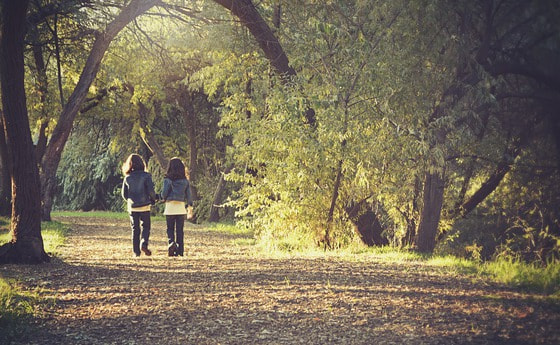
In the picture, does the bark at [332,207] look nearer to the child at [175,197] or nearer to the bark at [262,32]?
the bark at [262,32]

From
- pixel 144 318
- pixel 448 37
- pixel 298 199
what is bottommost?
pixel 144 318

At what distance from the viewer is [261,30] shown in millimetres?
13555

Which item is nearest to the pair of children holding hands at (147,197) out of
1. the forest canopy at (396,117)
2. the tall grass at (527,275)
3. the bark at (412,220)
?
the forest canopy at (396,117)

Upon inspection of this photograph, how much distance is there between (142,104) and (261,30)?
547 inches

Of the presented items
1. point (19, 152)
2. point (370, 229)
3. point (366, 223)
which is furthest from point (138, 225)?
point (370, 229)

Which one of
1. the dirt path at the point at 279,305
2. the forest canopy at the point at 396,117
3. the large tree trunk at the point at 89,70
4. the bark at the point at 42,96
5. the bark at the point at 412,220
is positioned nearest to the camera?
the dirt path at the point at 279,305

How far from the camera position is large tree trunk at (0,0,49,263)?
1000 centimetres

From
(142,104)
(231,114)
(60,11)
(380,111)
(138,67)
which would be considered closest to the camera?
(380,111)

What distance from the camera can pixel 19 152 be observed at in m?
10.4

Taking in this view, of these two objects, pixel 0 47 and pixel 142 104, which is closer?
pixel 0 47

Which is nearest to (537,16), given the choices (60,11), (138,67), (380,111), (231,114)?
(380,111)

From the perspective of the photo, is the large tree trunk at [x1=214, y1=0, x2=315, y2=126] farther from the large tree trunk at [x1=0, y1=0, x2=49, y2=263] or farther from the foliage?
the foliage

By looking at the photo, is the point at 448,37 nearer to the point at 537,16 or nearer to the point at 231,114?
the point at 537,16

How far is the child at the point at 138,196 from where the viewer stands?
12.0 meters
